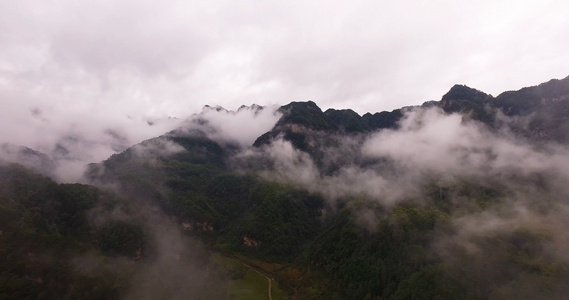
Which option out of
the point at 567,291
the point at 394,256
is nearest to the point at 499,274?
the point at 567,291

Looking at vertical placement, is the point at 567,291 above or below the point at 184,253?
below

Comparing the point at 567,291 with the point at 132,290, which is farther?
the point at 132,290

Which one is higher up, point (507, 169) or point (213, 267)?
point (507, 169)

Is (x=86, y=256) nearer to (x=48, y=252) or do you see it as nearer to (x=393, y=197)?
(x=48, y=252)

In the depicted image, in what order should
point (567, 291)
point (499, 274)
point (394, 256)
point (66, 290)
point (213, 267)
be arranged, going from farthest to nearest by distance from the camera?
point (213, 267)
point (394, 256)
point (66, 290)
point (499, 274)
point (567, 291)

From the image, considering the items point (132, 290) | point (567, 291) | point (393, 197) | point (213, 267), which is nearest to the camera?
point (567, 291)

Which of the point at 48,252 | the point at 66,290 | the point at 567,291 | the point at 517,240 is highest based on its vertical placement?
the point at 48,252

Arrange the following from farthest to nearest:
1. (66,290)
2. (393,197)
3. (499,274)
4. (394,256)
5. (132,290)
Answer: (393,197) < (394,256) < (132,290) < (66,290) < (499,274)

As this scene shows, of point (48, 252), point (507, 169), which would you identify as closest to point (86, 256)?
point (48, 252)

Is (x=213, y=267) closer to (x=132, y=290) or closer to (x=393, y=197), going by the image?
(x=132, y=290)
